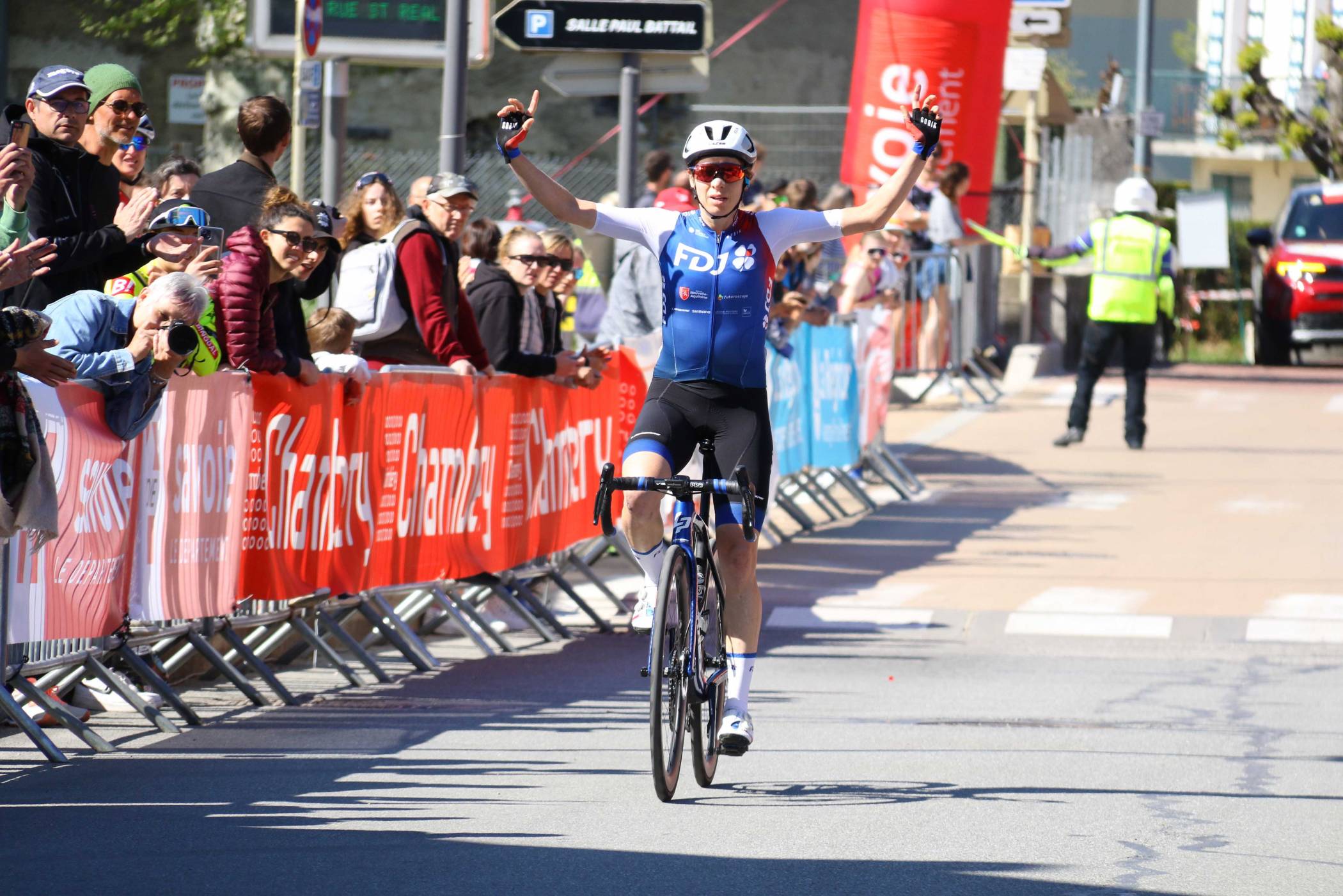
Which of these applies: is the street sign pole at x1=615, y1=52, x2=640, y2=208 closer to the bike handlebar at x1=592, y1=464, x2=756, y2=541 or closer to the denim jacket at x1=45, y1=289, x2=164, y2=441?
the denim jacket at x1=45, y1=289, x2=164, y2=441

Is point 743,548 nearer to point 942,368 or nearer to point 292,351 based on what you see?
point 292,351

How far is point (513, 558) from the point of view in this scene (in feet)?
36.0

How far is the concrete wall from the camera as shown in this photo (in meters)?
62.0

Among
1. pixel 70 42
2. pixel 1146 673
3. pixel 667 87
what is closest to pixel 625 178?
pixel 667 87

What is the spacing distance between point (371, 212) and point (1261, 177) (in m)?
55.0

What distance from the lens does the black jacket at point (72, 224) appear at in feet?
26.2

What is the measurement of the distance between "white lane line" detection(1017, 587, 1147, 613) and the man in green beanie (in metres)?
5.60

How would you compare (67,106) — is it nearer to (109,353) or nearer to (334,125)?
(109,353)

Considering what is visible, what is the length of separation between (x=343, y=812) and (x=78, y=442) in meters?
1.66

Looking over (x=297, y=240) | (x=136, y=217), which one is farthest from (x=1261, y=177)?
(x=136, y=217)

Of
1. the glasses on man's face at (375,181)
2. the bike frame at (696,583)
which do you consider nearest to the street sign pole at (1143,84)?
the glasses on man's face at (375,181)

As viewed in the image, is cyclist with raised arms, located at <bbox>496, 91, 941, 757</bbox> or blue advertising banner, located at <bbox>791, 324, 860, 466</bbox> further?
blue advertising banner, located at <bbox>791, 324, 860, 466</bbox>

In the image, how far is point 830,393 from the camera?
15.9 metres

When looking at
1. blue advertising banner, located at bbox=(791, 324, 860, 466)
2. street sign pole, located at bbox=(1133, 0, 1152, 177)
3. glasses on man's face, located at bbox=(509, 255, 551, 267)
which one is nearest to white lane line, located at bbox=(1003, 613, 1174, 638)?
glasses on man's face, located at bbox=(509, 255, 551, 267)
